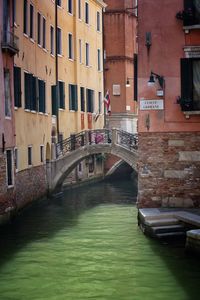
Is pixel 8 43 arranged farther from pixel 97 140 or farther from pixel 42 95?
pixel 97 140

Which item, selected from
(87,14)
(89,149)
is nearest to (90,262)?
(89,149)

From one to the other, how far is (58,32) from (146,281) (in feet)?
54.3

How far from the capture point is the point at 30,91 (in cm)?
2023

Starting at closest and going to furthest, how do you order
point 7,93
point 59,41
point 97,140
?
point 7,93, point 97,140, point 59,41

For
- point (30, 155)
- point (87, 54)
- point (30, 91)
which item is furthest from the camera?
point (87, 54)

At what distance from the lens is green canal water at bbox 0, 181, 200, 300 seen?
9539mm

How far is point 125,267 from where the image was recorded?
11.0 meters

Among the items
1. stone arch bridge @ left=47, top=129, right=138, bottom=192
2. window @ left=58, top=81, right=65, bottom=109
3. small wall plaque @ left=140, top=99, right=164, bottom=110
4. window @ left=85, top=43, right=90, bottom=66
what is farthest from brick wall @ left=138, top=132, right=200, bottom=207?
window @ left=85, top=43, right=90, bottom=66

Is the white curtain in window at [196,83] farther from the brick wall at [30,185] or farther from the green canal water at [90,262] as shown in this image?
the brick wall at [30,185]

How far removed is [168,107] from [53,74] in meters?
10.2

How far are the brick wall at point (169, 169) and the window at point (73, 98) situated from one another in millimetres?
12062

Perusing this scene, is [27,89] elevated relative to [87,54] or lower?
lower

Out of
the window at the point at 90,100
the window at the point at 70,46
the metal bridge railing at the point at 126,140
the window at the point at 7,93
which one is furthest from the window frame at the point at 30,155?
the window at the point at 90,100

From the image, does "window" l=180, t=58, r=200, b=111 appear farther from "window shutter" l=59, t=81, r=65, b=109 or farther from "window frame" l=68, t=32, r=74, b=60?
"window frame" l=68, t=32, r=74, b=60
